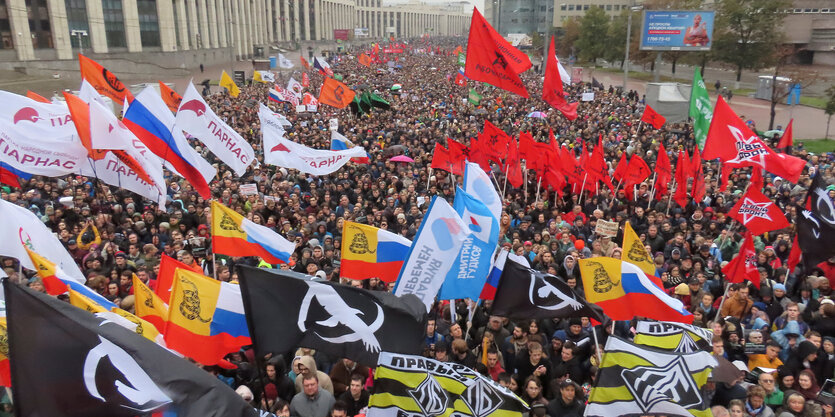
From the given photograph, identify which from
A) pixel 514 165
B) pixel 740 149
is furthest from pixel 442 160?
pixel 740 149

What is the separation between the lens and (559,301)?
20.2 ft

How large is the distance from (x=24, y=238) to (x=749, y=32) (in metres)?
46.7

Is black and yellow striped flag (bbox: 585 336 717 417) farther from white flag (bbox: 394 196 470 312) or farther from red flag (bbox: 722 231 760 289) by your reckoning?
red flag (bbox: 722 231 760 289)

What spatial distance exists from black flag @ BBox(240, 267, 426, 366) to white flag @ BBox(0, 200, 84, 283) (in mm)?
3524

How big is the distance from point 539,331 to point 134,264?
603 cm

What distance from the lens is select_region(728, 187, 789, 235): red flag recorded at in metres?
9.87

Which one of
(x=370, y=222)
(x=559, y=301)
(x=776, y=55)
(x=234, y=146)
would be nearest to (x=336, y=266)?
(x=370, y=222)

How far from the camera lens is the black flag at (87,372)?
3.60 m

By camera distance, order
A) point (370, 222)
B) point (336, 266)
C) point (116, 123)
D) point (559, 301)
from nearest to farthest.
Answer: point (559, 301)
point (116, 123)
point (336, 266)
point (370, 222)

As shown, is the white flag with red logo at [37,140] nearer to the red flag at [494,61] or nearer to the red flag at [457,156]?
the red flag at [494,61]

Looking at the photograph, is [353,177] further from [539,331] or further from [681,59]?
[681,59]

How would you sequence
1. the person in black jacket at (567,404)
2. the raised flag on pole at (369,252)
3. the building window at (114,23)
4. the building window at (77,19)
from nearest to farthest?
the person in black jacket at (567,404)
the raised flag on pole at (369,252)
the building window at (77,19)
the building window at (114,23)

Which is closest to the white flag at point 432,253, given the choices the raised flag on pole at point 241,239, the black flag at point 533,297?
the black flag at point 533,297

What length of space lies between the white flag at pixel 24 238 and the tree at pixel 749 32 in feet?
151
